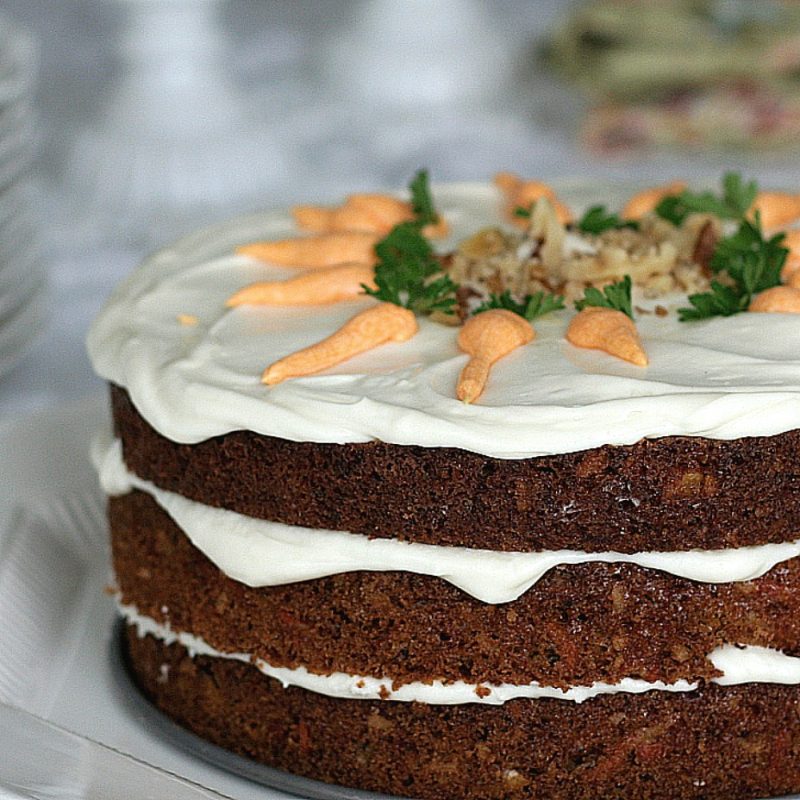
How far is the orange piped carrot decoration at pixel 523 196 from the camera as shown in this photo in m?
3.68

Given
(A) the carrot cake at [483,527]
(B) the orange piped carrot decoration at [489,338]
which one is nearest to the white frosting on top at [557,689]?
(A) the carrot cake at [483,527]

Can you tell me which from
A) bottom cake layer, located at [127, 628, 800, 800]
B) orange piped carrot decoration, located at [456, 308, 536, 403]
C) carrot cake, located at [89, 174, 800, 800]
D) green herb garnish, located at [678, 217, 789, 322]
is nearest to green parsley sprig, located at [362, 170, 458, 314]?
carrot cake, located at [89, 174, 800, 800]

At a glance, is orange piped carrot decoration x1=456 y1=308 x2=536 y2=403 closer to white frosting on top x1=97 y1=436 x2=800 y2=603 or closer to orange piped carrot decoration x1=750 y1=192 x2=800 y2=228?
white frosting on top x1=97 y1=436 x2=800 y2=603

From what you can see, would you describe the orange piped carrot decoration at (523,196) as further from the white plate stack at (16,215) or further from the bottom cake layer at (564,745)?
the white plate stack at (16,215)

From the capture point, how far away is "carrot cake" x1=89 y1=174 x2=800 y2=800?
8.41ft

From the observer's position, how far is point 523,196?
3.80 meters

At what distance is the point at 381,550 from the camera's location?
2.66m

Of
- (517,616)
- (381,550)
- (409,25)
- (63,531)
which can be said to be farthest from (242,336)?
(409,25)

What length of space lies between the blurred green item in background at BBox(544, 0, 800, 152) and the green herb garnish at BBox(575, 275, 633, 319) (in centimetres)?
505

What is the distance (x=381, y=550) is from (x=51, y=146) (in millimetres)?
6288

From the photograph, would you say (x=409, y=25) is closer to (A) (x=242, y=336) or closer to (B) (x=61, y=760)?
(A) (x=242, y=336)

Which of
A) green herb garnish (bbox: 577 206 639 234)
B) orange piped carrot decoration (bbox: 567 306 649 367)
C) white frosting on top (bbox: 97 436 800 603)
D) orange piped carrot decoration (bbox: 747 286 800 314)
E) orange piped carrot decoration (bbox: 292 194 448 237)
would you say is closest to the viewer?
white frosting on top (bbox: 97 436 800 603)

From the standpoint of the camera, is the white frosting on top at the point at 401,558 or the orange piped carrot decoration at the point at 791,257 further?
the orange piped carrot decoration at the point at 791,257

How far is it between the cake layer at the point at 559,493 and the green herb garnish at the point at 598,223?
110 centimetres
